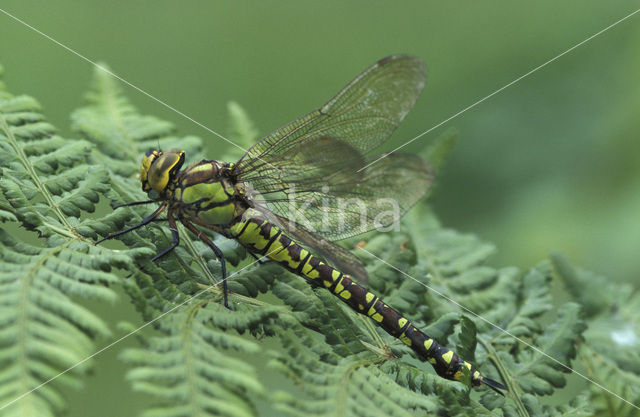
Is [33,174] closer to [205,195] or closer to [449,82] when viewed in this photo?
[205,195]

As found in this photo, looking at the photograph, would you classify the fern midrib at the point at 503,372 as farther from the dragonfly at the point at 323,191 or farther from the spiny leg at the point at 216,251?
the spiny leg at the point at 216,251

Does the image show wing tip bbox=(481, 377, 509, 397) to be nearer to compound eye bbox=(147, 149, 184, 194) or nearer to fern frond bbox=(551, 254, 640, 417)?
fern frond bbox=(551, 254, 640, 417)

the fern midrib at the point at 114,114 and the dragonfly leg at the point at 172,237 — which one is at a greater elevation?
the fern midrib at the point at 114,114

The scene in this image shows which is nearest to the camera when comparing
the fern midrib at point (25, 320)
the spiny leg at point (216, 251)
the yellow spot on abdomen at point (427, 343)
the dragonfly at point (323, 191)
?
the fern midrib at point (25, 320)

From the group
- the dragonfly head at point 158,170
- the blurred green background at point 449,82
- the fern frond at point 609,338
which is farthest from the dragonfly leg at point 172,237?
the blurred green background at point 449,82

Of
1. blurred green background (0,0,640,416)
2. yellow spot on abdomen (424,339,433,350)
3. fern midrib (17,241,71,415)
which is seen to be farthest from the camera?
blurred green background (0,0,640,416)

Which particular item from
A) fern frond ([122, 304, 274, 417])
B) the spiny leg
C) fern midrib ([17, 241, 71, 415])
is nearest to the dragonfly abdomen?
the spiny leg
